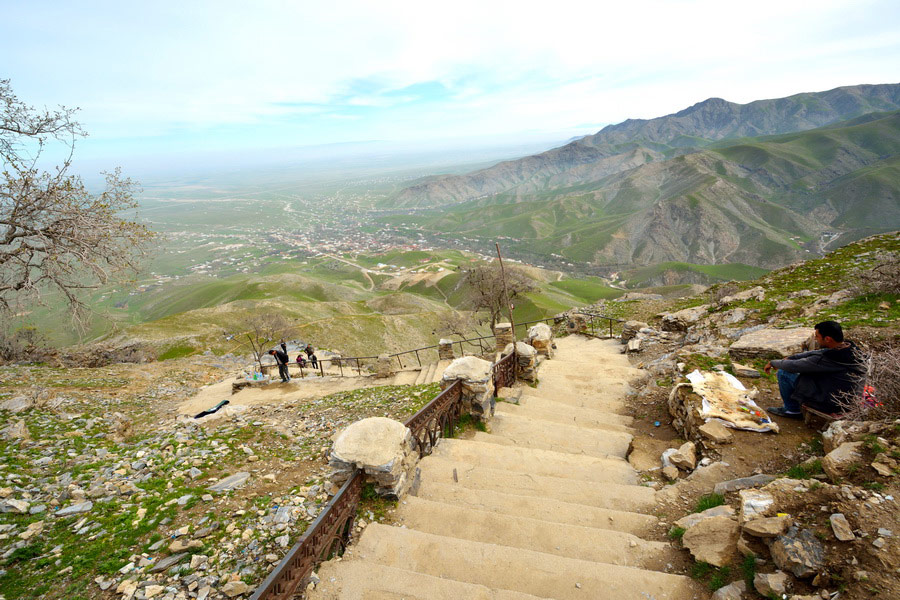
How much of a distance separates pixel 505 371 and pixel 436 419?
12.6 feet

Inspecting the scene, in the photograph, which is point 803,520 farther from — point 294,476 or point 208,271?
point 208,271

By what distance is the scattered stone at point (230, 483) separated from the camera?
6513 millimetres

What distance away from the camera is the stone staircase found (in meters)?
3.87

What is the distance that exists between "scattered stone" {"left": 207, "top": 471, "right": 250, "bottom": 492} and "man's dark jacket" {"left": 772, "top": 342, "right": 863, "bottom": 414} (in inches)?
400

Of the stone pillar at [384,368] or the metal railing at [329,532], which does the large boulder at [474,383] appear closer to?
the metal railing at [329,532]

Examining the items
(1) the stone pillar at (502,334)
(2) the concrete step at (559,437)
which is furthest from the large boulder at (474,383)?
(1) the stone pillar at (502,334)

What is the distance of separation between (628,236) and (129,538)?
188 metres

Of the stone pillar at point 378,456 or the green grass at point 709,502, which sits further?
the stone pillar at point 378,456

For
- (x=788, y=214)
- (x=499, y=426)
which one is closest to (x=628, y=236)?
(x=788, y=214)

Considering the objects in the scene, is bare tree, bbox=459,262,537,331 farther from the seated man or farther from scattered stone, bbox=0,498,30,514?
scattered stone, bbox=0,498,30,514

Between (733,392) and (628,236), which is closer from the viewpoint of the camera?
(733,392)

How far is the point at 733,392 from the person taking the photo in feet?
24.1

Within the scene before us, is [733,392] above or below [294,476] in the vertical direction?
above

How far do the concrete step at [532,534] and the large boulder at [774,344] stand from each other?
733cm
